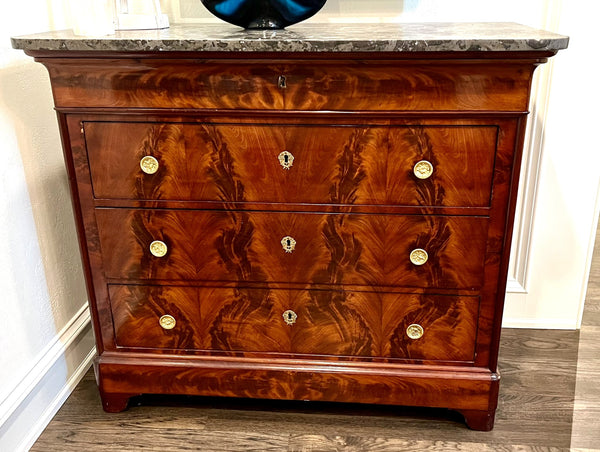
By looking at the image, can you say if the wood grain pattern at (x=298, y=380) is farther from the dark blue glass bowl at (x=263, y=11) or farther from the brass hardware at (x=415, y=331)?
the dark blue glass bowl at (x=263, y=11)

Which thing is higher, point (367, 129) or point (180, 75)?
point (180, 75)

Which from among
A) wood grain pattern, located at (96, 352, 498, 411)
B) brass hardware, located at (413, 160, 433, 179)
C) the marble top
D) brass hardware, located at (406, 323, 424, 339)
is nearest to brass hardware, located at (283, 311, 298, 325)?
wood grain pattern, located at (96, 352, 498, 411)

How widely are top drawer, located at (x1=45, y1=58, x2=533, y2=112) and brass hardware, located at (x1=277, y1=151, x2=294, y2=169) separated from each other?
11 cm

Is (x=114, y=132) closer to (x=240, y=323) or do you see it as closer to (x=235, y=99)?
(x=235, y=99)

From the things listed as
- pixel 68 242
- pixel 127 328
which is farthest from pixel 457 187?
pixel 68 242

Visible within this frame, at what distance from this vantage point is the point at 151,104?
4.05 feet

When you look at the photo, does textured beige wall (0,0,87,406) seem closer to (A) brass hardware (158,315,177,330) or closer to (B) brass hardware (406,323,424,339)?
(A) brass hardware (158,315,177,330)

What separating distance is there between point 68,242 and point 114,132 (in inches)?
20.8

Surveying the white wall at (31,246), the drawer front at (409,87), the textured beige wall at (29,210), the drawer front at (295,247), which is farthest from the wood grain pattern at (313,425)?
the drawer front at (409,87)

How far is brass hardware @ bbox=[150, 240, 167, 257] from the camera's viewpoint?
1.36 m

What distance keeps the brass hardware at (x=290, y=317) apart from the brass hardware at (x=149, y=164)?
0.48 meters

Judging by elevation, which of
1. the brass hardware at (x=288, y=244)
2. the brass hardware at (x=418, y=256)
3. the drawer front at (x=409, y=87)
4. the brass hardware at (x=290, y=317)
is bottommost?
the brass hardware at (x=290, y=317)

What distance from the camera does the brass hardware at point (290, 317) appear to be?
141cm

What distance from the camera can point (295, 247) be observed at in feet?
4.41
